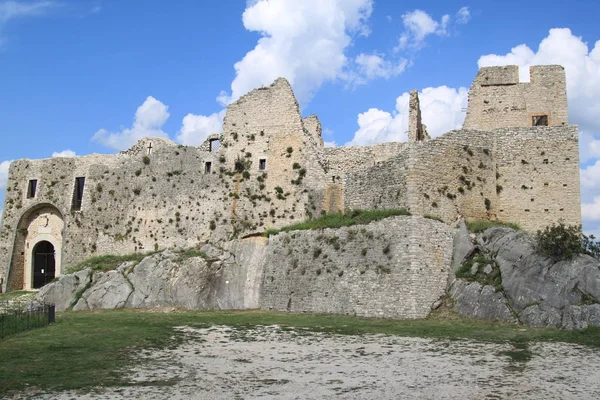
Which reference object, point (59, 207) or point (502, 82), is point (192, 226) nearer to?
point (59, 207)

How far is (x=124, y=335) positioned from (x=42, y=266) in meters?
25.1

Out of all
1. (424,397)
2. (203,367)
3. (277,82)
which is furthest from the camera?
(277,82)

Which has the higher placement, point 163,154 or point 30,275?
point 163,154

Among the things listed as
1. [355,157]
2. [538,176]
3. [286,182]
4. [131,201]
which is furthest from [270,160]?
[538,176]

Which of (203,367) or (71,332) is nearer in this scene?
(203,367)

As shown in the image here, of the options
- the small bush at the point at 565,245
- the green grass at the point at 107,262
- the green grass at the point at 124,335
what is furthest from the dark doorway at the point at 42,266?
the small bush at the point at 565,245

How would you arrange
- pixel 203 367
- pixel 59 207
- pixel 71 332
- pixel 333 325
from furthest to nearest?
pixel 59 207 < pixel 333 325 < pixel 71 332 < pixel 203 367

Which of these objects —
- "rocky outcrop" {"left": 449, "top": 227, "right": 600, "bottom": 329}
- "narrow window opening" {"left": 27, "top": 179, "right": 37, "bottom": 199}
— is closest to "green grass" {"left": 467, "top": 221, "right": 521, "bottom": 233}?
"rocky outcrop" {"left": 449, "top": 227, "right": 600, "bottom": 329}

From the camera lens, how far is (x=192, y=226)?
112 feet

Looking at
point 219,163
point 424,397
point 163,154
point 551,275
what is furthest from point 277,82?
point 424,397

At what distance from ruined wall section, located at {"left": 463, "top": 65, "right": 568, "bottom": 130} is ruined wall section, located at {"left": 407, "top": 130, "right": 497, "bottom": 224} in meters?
1.92

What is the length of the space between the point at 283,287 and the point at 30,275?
21410 mm

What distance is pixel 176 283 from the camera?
96.5ft

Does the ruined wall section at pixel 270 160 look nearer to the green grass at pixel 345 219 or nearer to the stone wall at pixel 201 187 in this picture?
the stone wall at pixel 201 187
